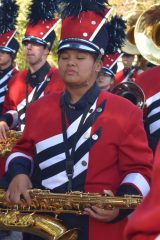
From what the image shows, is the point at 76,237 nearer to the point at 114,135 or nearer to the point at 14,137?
the point at 114,135

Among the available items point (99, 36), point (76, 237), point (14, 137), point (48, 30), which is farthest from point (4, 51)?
point (76, 237)

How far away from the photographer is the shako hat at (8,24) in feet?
27.0

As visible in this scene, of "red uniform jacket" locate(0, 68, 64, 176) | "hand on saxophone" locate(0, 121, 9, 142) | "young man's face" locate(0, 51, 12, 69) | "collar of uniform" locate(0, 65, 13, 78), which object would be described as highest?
"young man's face" locate(0, 51, 12, 69)

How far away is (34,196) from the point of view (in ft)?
13.3

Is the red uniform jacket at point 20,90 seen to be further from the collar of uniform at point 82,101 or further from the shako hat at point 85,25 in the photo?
the collar of uniform at point 82,101

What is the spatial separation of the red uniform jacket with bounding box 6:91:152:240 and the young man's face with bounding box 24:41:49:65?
304cm

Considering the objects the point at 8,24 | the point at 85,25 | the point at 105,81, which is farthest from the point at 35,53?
the point at 85,25

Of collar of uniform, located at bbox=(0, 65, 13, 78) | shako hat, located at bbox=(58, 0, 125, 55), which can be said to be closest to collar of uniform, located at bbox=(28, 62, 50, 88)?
collar of uniform, located at bbox=(0, 65, 13, 78)

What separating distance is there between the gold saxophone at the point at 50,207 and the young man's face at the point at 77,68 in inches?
26.3

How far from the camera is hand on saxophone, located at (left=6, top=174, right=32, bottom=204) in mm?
4078

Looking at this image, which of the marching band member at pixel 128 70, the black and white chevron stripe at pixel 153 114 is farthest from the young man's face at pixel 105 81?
the marching band member at pixel 128 70

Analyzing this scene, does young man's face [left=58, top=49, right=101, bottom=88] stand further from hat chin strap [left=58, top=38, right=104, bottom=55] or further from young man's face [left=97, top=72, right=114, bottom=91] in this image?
young man's face [left=97, top=72, right=114, bottom=91]

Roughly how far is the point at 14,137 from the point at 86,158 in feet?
7.75

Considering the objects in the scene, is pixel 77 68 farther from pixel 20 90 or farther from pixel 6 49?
pixel 6 49
